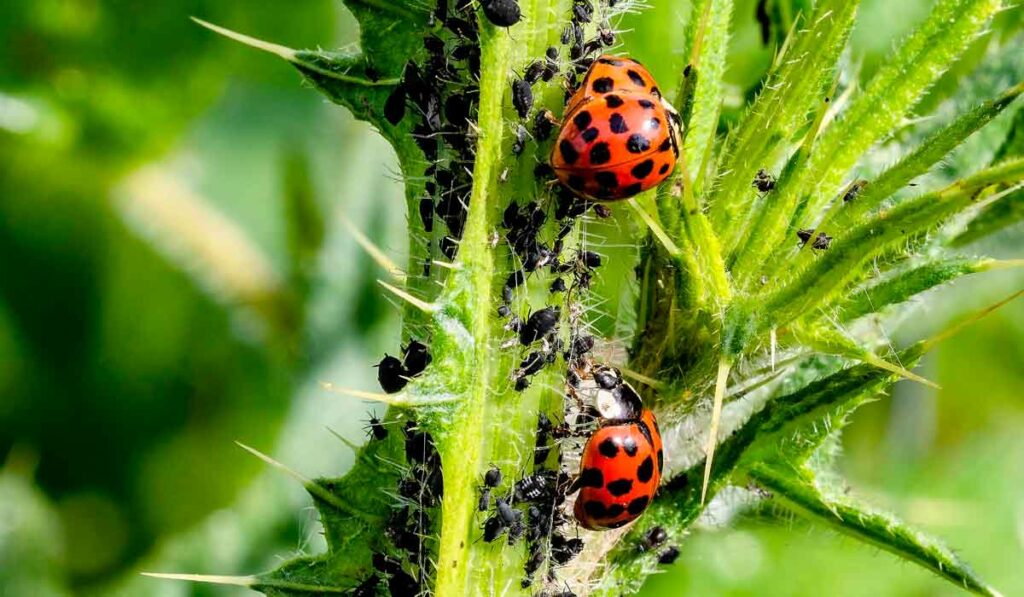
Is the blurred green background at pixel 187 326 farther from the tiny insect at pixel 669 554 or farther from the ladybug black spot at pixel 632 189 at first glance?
the ladybug black spot at pixel 632 189

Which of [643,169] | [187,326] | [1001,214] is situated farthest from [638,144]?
[187,326]

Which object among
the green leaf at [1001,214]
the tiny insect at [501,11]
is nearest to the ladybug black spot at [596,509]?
the tiny insect at [501,11]

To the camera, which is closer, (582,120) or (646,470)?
(582,120)

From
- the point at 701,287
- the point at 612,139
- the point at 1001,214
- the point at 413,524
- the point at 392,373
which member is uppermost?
the point at 612,139

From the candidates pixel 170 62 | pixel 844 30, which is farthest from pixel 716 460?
pixel 170 62

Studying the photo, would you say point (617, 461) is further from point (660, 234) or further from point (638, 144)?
point (638, 144)

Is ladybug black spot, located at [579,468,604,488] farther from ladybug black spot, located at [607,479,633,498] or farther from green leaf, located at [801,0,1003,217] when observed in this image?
green leaf, located at [801,0,1003,217]

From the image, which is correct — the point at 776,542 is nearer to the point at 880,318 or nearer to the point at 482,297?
the point at 880,318
